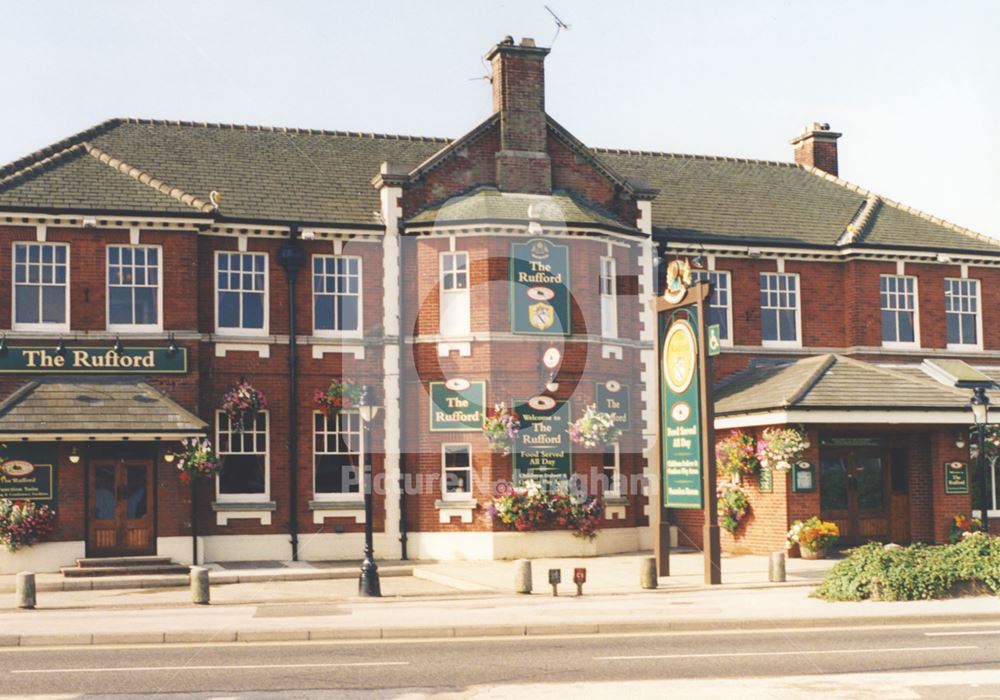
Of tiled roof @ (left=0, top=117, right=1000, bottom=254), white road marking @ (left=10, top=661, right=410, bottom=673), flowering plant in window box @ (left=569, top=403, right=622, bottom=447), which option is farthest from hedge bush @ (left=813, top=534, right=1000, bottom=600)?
tiled roof @ (left=0, top=117, right=1000, bottom=254)

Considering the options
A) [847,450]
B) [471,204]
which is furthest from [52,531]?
[847,450]

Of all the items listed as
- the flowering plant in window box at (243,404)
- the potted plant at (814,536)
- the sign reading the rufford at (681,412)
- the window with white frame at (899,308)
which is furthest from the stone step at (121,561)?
the window with white frame at (899,308)

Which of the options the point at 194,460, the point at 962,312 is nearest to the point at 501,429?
the point at 194,460

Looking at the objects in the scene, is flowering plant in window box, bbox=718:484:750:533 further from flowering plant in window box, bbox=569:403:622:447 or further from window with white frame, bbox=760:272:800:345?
window with white frame, bbox=760:272:800:345

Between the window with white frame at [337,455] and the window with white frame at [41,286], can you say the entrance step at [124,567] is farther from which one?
the window with white frame at [41,286]

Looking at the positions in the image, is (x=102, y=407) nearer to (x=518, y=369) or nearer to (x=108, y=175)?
(x=108, y=175)

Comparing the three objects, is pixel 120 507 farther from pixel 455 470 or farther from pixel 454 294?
pixel 454 294

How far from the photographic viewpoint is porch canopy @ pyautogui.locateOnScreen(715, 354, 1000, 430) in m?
28.1

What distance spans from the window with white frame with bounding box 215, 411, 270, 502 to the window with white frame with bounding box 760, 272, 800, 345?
13880 mm

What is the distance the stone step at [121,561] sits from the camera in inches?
1046

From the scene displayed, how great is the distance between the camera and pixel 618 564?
1080 inches

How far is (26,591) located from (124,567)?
523 centimetres

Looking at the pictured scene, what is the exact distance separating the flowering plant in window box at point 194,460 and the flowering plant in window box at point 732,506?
12243 mm

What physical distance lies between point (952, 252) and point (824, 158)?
669 cm
